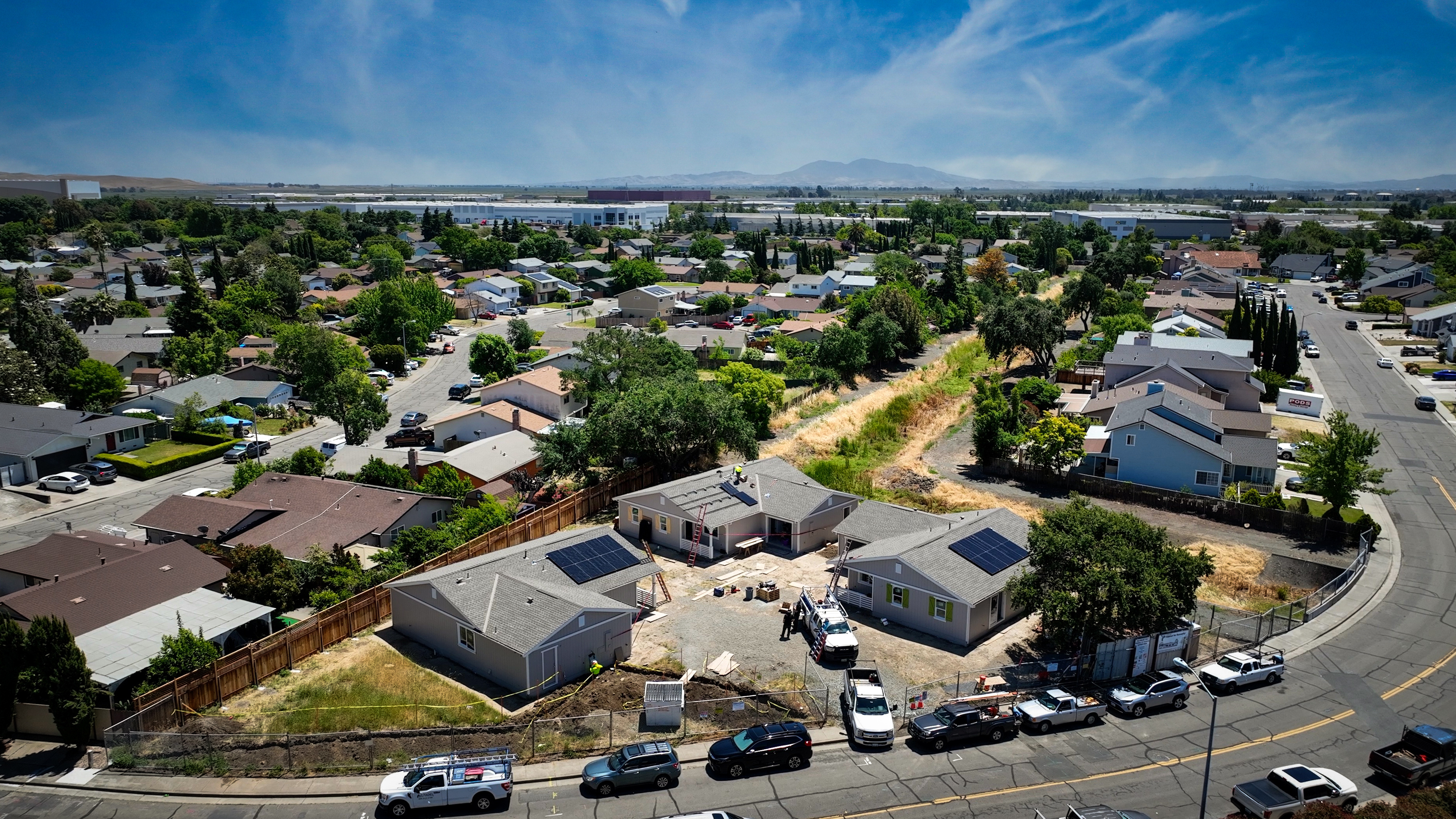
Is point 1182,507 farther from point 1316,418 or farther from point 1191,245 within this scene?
point 1191,245

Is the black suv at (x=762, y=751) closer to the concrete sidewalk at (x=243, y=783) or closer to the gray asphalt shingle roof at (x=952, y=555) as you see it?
the concrete sidewalk at (x=243, y=783)

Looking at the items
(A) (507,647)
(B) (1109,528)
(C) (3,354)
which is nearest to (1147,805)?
(B) (1109,528)

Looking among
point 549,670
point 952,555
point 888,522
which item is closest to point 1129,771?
point 952,555

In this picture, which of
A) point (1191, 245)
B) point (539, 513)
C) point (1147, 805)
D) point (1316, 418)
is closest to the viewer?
point (1147, 805)

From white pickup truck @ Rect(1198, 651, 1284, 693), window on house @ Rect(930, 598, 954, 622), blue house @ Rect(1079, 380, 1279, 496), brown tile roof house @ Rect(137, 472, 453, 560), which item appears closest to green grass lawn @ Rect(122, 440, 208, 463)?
brown tile roof house @ Rect(137, 472, 453, 560)

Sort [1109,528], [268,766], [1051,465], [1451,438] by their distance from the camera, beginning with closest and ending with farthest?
[268,766] < [1109,528] < [1051,465] < [1451,438]

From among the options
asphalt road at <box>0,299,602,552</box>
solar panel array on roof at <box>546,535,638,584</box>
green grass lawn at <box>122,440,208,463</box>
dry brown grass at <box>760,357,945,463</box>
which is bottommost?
asphalt road at <box>0,299,602,552</box>

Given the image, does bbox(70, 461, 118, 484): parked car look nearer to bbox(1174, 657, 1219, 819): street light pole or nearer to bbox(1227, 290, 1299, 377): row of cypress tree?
bbox(1174, 657, 1219, 819): street light pole
